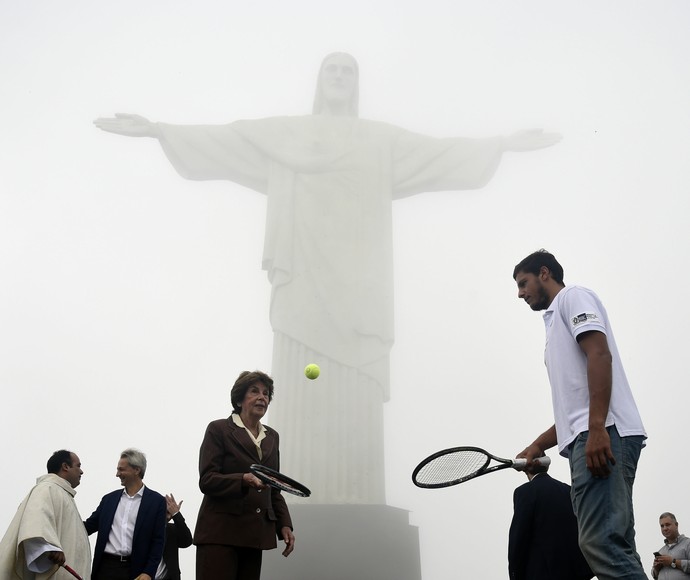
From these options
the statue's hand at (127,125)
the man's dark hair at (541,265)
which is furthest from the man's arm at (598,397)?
the statue's hand at (127,125)

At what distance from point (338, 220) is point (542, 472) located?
403cm

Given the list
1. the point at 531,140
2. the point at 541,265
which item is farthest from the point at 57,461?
the point at 531,140

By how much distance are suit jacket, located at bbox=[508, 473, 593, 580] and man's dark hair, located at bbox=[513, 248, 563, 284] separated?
1.10 m

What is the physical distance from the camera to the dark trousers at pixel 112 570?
3.47 m

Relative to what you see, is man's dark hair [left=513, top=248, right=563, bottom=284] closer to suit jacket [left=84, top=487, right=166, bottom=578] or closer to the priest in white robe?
suit jacket [left=84, top=487, right=166, bottom=578]

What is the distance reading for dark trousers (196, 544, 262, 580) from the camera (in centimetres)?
299

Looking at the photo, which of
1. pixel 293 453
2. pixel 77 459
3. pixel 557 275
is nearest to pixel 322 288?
pixel 293 453

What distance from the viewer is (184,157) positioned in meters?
7.52

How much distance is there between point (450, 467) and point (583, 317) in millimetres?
810

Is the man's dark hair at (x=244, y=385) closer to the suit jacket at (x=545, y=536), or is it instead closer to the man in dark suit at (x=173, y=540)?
the man in dark suit at (x=173, y=540)

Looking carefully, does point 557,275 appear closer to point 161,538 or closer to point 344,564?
point 161,538

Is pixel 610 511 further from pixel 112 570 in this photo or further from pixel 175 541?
pixel 175 541

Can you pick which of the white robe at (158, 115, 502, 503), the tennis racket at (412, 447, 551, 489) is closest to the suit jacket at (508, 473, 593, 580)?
the tennis racket at (412, 447, 551, 489)

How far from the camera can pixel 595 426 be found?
7.54 feet
